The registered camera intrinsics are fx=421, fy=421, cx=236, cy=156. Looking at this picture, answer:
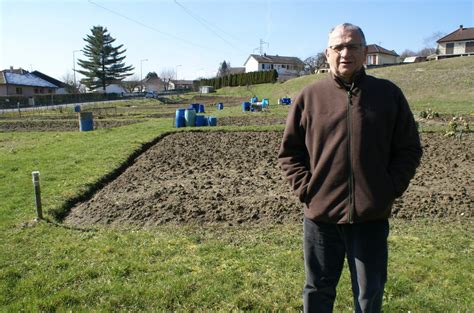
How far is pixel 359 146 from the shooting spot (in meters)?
2.69

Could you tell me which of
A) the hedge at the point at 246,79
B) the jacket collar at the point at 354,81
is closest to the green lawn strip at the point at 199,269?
the jacket collar at the point at 354,81

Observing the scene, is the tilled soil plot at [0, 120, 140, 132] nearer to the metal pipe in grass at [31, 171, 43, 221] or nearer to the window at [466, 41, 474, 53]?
the metal pipe in grass at [31, 171, 43, 221]

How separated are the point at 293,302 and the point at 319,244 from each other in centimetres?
123

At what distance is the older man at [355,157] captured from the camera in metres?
2.70

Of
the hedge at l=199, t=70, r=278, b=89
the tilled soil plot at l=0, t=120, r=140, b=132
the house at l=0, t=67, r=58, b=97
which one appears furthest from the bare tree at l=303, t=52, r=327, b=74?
the tilled soil plot at l=0, t=120, r=140, b=132

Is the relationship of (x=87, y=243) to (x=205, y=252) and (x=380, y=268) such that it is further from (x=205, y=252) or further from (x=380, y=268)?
(x=380, y=268)

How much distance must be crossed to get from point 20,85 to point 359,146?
266ft

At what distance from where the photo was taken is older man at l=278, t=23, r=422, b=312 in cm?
270

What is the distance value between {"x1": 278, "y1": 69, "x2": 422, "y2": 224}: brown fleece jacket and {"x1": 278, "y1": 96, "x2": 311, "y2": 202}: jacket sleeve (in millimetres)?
64

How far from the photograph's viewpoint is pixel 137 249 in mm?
5250

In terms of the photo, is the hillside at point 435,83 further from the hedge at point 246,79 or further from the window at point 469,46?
the window at point 469,46

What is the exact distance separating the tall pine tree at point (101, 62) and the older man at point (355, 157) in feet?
305

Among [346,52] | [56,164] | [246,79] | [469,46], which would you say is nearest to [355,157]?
[346,52]

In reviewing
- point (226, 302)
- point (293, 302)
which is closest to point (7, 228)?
point (226, 302)
